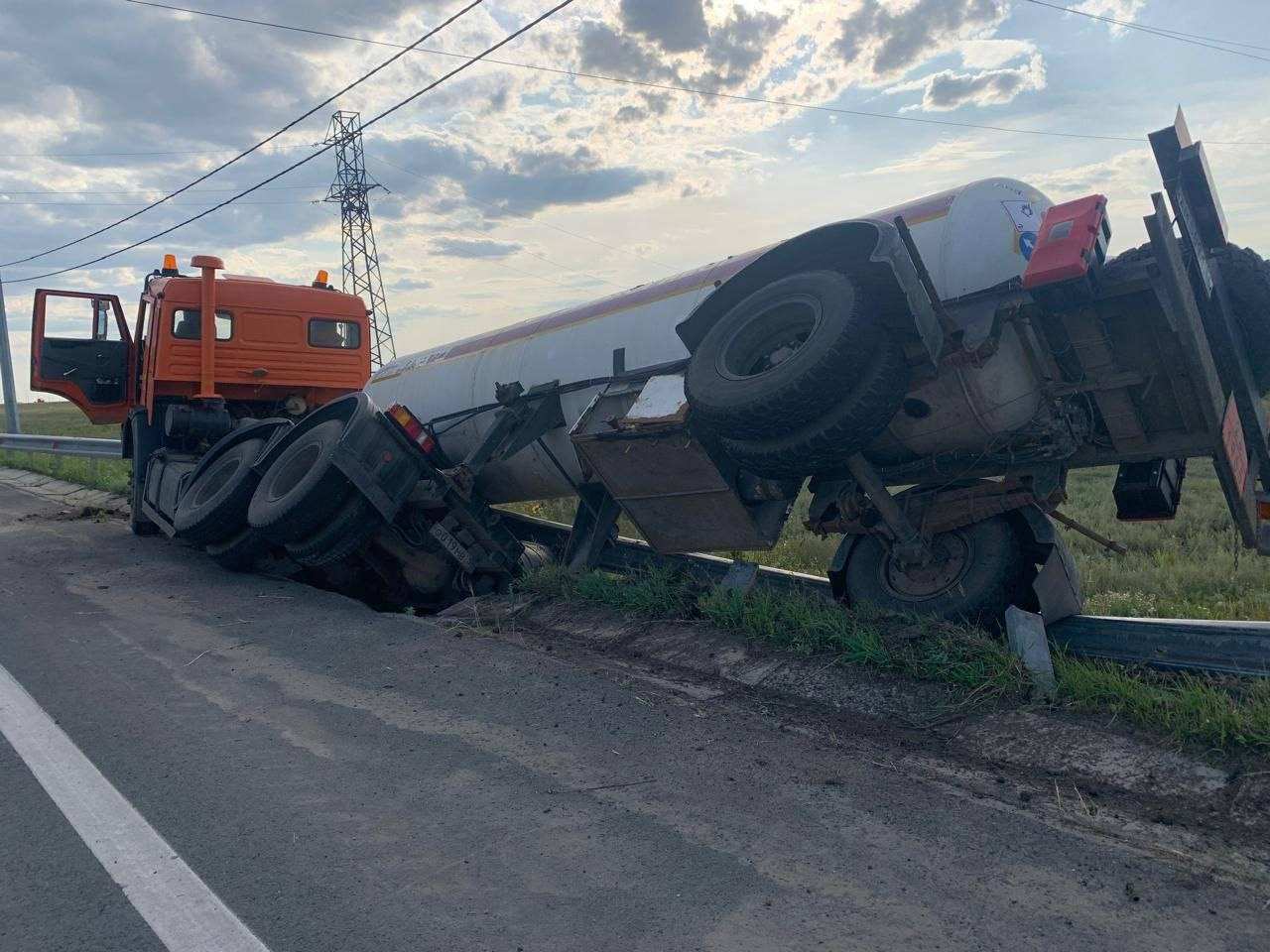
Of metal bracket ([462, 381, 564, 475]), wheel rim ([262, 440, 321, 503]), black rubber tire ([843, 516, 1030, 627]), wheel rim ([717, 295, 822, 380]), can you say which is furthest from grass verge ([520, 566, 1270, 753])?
wheel rim ([262, 440, 321, 503])

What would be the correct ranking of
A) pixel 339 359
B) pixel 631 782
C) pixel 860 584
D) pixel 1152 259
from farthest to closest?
pixel 339 359
pixel 860 584
pixel 1152 259
pixel 631 782

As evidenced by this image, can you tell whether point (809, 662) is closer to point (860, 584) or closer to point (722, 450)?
point (860, 584)

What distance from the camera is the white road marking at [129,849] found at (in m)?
2.88

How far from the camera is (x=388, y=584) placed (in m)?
8.57

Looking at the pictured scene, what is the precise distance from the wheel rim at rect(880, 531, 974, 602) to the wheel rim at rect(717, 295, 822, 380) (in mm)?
1353

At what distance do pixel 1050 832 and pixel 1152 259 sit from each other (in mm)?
2846

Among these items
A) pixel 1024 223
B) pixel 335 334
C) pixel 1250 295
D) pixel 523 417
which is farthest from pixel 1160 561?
pixel 335 334

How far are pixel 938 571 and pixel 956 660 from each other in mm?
989

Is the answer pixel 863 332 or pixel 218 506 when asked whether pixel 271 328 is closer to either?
pixel 218 506

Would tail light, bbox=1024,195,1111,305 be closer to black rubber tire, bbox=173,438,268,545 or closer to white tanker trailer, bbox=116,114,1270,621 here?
white tanker trailer, bbox=116,114,1270,621

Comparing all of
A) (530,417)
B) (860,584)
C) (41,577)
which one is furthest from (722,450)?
(41,577)

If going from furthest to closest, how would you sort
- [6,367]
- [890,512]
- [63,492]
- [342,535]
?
[6,367] → [63,492] → [342,535] → [890,512]

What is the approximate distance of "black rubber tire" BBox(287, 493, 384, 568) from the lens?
7.69 meters

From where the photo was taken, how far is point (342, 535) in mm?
7727
